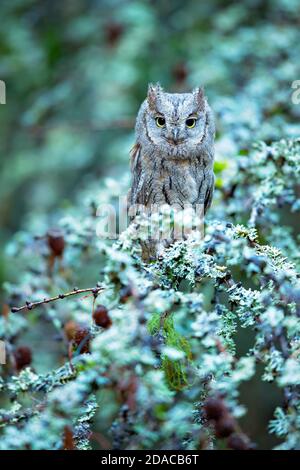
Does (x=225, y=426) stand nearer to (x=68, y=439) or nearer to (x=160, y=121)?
(x=68, y=439)

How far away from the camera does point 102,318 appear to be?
170 cm

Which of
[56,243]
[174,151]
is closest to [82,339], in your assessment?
[56,243]

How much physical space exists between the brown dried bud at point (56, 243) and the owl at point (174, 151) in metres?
0.50

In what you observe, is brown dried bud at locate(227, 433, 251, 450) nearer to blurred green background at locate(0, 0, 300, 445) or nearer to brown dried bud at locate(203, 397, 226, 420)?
brown dried bud at locate(203, 397, 226, 420)

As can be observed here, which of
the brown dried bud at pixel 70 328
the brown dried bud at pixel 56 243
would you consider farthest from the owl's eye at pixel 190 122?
the brown dried bud at pixel 70 328

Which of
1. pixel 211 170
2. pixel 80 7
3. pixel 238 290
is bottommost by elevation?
pixel 238 290

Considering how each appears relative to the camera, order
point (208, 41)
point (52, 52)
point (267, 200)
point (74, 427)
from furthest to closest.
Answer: point (52, 52) < point (208, 41) < point (267, 200) < point (74, 427)

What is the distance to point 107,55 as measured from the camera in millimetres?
4895

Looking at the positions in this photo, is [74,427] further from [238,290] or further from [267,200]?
[267,200]

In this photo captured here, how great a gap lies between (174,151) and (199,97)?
0.28 meters

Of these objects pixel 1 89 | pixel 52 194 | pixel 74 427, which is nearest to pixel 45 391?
pixel 74 427

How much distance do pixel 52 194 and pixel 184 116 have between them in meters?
2.95

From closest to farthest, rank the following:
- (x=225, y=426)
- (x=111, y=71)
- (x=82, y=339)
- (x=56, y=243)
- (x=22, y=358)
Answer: (x=225, y=426), (x=82, y=339), (x=22, y=358), (x=56, y=243), (x=111, y=71)

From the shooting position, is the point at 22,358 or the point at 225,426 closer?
the point at 225,426
